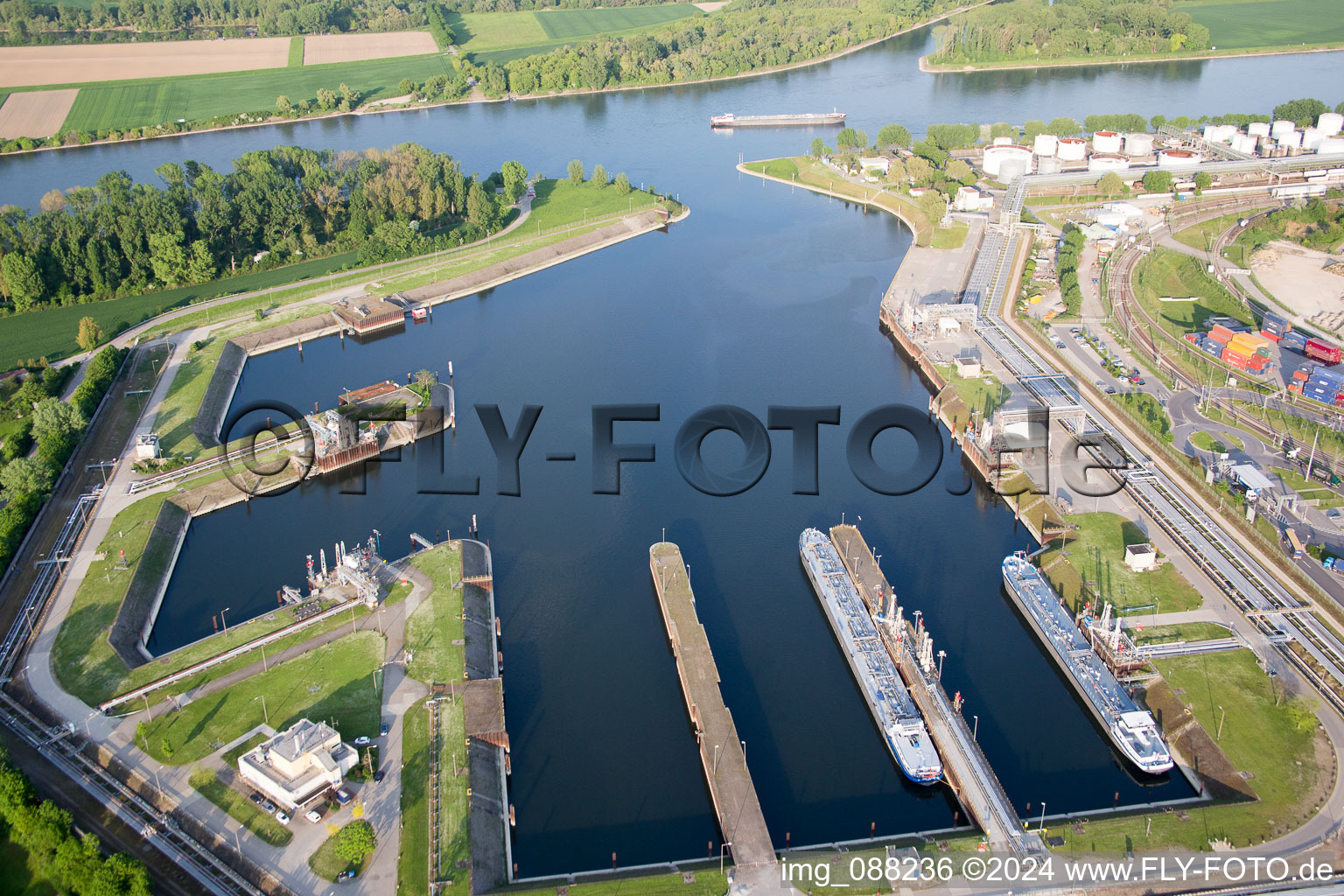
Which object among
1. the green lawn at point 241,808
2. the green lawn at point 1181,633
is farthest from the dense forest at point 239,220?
the green lawn at point 1181,633

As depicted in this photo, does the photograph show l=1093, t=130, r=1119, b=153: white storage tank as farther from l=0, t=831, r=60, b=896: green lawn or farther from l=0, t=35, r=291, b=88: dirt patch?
l=0, t=35, r=291, b=88: dirt patch

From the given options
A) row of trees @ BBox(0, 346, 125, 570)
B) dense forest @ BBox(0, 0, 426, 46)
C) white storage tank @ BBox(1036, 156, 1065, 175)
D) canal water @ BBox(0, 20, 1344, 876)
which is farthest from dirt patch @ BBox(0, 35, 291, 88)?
white storage tank @ BBox(1036, 156, 1065, 175)

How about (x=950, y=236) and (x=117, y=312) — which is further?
Answer: (x=950, y=236)

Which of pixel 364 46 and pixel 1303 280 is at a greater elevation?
pixel 364 46

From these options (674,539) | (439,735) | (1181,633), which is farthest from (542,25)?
(439,735)

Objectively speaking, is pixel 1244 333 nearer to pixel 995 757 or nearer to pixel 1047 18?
pixel 995 757

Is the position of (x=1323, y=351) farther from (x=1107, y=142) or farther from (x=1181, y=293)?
(x=1107, y=142)
